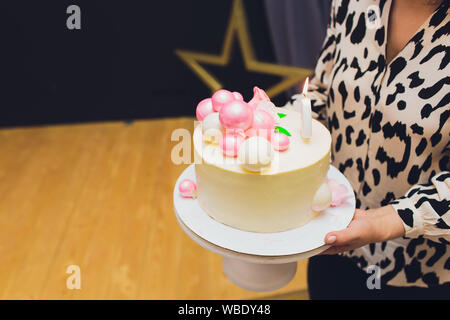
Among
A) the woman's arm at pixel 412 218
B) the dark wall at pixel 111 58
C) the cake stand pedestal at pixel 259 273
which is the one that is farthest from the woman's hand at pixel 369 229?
the dark wall at pixel 111 58

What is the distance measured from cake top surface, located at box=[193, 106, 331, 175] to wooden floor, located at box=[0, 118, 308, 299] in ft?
3.70

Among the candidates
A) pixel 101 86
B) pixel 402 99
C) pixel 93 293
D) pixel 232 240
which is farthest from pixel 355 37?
pixel 101 86

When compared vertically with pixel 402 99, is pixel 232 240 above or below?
below

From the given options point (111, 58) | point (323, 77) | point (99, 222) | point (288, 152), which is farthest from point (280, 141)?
point (111, 58)

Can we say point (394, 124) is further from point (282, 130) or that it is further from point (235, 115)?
point (235, 115)

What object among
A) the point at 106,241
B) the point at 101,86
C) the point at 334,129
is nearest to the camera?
the point at 334,129

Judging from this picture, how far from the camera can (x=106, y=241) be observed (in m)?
2.05

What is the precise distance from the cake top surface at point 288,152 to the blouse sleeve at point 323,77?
0.24 metres

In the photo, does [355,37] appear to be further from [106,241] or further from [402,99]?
[106,241]

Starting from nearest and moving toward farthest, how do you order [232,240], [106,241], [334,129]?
[232,240] → [334,129] → [106,241]

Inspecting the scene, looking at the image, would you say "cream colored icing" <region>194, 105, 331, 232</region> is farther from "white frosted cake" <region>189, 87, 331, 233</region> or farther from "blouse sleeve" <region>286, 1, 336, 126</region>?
"blouse sleeve" <region>286, 1, 336, 126</region>

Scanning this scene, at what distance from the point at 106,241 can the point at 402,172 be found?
5.34 ft

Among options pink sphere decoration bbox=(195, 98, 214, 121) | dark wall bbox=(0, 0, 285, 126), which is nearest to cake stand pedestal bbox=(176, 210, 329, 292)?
pink sphere decoration bbox=(195, 98, 214, 121)

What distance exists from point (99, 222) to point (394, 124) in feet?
5.84
